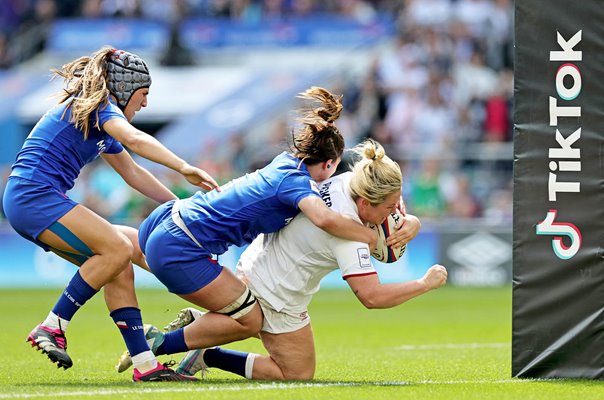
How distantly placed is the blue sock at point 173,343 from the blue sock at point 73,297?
58 centimetres

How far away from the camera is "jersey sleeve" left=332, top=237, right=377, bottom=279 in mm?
7039

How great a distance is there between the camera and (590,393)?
6594mm

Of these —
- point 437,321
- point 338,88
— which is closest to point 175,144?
point 338,88

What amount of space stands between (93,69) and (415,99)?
14.9 m

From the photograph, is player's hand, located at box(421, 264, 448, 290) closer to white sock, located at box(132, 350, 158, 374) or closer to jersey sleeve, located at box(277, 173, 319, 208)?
jersey sleeve, located at box(277, 173, 319, 208)

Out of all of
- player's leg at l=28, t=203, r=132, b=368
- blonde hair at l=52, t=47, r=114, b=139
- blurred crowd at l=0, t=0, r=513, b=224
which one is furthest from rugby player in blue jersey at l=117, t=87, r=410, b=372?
blurred crowd at l=0, t=0, r=513, b=224

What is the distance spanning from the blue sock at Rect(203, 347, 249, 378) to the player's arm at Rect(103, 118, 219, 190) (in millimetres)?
1161

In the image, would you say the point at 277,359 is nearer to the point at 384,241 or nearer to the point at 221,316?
the point at 221,316

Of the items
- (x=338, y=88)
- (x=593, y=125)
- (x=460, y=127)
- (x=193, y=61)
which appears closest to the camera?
(x=593, y=125)

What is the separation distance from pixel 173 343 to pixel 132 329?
341 mm

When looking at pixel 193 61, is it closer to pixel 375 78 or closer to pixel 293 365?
pixel 375 78

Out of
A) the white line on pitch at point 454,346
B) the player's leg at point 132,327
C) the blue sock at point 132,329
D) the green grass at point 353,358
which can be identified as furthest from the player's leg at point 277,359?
the white line on pitch at point 454,346

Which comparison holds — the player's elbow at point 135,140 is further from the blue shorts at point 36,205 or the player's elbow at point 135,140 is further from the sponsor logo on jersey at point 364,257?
the sponsor logo on jersey at point 364,257

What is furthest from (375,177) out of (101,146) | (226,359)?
(101,146)
